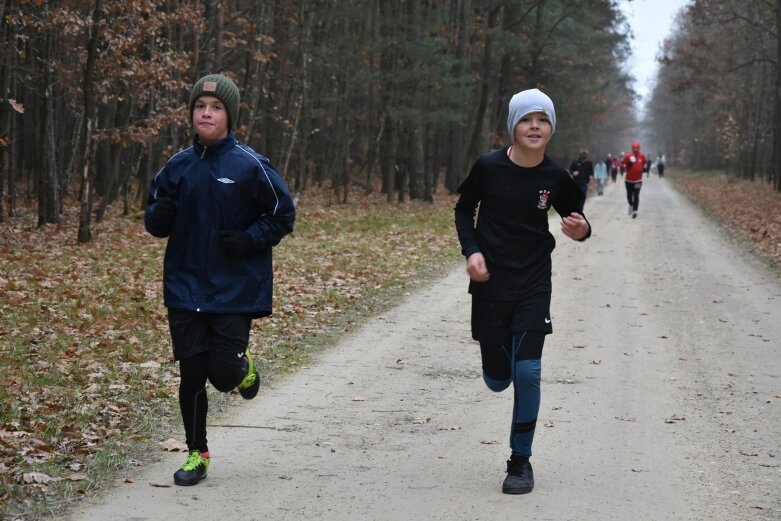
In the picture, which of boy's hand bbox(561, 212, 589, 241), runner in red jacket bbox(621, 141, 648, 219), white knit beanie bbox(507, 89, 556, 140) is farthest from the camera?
runner in red jacket bbox(621, 141, 648, 219)

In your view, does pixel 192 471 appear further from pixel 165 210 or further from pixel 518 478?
pixel 518 478

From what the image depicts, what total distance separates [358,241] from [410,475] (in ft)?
50.7

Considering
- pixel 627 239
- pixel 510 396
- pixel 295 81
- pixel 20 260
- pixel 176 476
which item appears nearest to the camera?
pixel 176 476

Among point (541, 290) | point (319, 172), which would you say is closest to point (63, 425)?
point (541, 290)

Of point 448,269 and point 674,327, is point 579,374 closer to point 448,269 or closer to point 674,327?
point 674,327

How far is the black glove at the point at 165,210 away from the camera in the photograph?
5055 millimetres

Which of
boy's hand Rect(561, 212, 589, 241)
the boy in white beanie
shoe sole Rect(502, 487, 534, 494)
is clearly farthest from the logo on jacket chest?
shoe sole Rect(502, 487, 534, 494)

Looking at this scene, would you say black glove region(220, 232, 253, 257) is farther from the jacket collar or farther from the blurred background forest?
the blurred background forest

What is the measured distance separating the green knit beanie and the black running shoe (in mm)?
2343

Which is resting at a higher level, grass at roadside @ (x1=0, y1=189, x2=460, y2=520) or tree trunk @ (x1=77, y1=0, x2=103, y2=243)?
tree trunk @ (x1=77, y1=0, x2=103, y2=243)

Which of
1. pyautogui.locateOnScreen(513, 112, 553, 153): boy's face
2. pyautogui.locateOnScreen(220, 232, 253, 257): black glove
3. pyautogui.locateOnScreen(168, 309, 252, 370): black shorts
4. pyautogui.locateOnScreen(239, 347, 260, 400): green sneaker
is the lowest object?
pyautogui.locateOnScreen(239, 347, 260, 400): green sneaker

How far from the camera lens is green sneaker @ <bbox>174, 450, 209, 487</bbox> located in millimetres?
5211

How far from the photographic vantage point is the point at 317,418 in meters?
6.86

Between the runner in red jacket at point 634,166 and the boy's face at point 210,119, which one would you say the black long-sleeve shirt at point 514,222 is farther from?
the runner in red jacket at point 634,166
